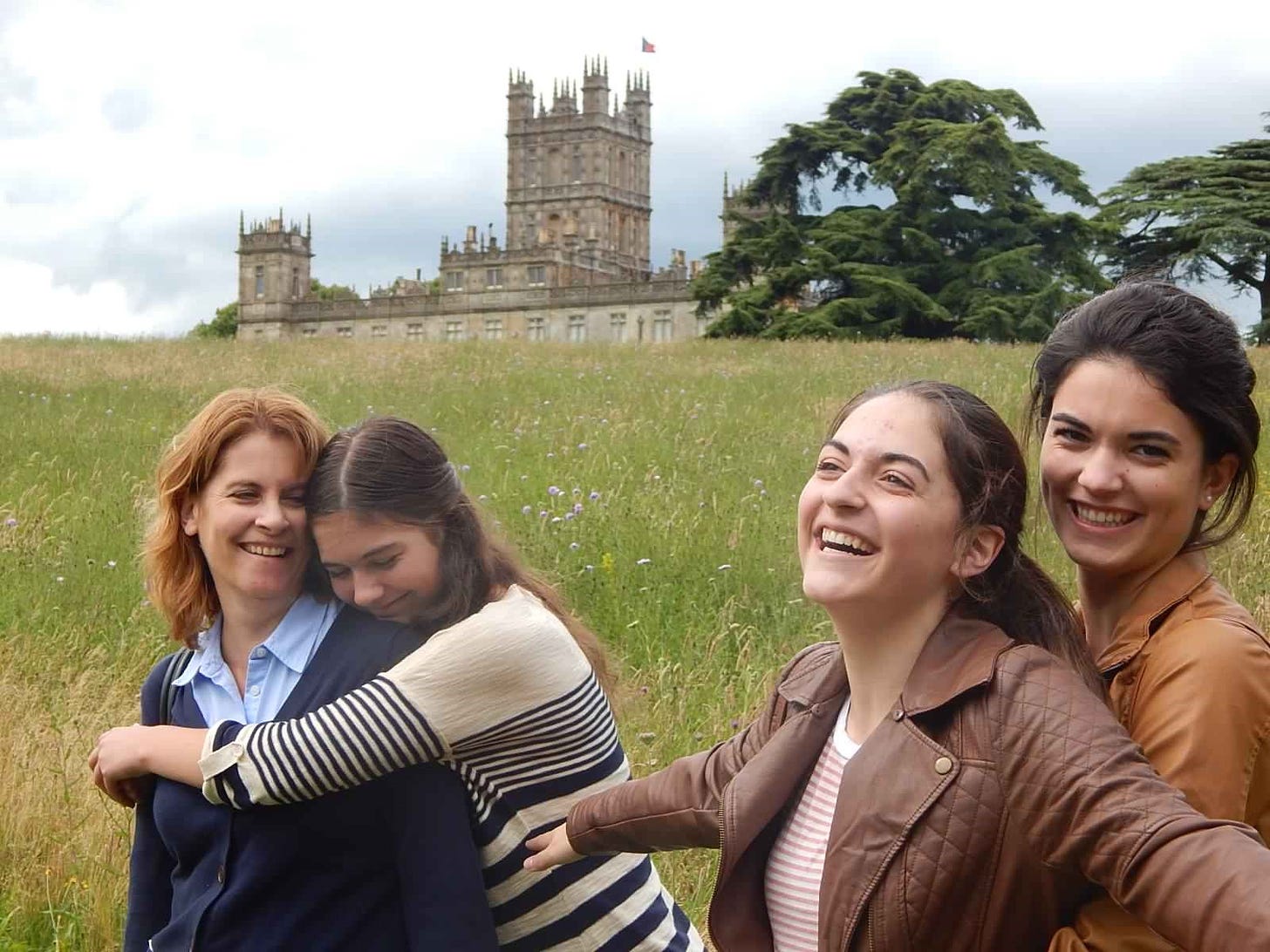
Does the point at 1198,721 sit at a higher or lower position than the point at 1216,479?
lower

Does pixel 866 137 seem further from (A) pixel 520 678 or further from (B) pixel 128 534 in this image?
(A) pixel 520 678

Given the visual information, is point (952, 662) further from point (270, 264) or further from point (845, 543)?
point (270, 264)

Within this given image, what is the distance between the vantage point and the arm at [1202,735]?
173cm

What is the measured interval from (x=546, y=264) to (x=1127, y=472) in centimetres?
6820

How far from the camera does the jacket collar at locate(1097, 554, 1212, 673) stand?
6.39 feet

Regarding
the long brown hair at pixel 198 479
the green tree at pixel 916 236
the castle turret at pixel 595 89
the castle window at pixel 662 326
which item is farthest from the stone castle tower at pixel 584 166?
the long brown hair at pixel 198 479

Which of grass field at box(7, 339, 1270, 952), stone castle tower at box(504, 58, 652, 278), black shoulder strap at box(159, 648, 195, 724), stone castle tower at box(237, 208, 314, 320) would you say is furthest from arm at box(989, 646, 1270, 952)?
stone castle tower at box(504, 58, 652, 278)

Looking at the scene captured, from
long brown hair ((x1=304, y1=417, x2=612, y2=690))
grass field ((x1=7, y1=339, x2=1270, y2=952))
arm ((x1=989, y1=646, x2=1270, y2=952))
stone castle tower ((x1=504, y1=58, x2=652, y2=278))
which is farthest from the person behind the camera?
stone castle tower ((x1=504, y1=58, x2=652, y2=278))

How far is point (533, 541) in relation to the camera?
21.5 feet

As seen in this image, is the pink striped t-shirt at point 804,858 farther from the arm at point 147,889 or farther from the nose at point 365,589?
the arm at point 147,889

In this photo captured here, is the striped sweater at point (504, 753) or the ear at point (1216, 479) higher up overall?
the ear at point (1216, 479)

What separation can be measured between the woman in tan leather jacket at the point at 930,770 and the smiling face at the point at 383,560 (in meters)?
0.56

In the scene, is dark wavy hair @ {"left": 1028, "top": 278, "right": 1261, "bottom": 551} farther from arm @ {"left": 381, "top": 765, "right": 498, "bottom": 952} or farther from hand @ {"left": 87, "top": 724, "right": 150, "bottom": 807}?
hand @ {"left": 87, "top": 724, "right": 150, "bottom": 807}

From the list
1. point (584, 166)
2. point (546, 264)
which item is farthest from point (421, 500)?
point (584, 166)
